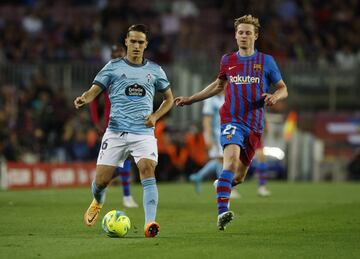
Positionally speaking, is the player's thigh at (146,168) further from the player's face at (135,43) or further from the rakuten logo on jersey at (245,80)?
the rakuten logo on jersey at (245,80)

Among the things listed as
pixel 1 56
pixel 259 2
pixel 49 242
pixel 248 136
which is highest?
pixel 259 2

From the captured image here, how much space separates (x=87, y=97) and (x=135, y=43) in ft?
2.84

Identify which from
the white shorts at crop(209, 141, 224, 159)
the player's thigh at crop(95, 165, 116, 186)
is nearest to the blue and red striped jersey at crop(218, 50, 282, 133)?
the player's thigh at crop(95, 165, 116, 186)

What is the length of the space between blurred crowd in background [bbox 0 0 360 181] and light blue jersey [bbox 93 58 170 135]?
14.7 m

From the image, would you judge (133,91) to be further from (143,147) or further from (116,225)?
(116,225)

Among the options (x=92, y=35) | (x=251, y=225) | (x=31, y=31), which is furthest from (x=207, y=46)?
(x=251, y=225)

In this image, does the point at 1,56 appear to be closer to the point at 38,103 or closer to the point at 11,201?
the point at 38,103

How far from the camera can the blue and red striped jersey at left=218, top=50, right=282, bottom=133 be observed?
12.7 metres

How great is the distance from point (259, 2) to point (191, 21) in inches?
88.6

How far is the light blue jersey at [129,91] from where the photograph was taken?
1184 centimetres

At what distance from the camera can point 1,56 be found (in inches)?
1153

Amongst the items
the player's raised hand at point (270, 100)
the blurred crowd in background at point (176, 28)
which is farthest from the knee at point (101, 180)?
the blurred crowd in background at point (176, 28)

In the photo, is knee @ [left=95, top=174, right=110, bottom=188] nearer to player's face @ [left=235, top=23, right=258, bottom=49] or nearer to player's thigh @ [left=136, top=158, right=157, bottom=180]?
player's thigh @ [left=136, top=158, right=157, bottom=180]

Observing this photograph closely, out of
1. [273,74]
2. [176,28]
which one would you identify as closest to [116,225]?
[273,74]
